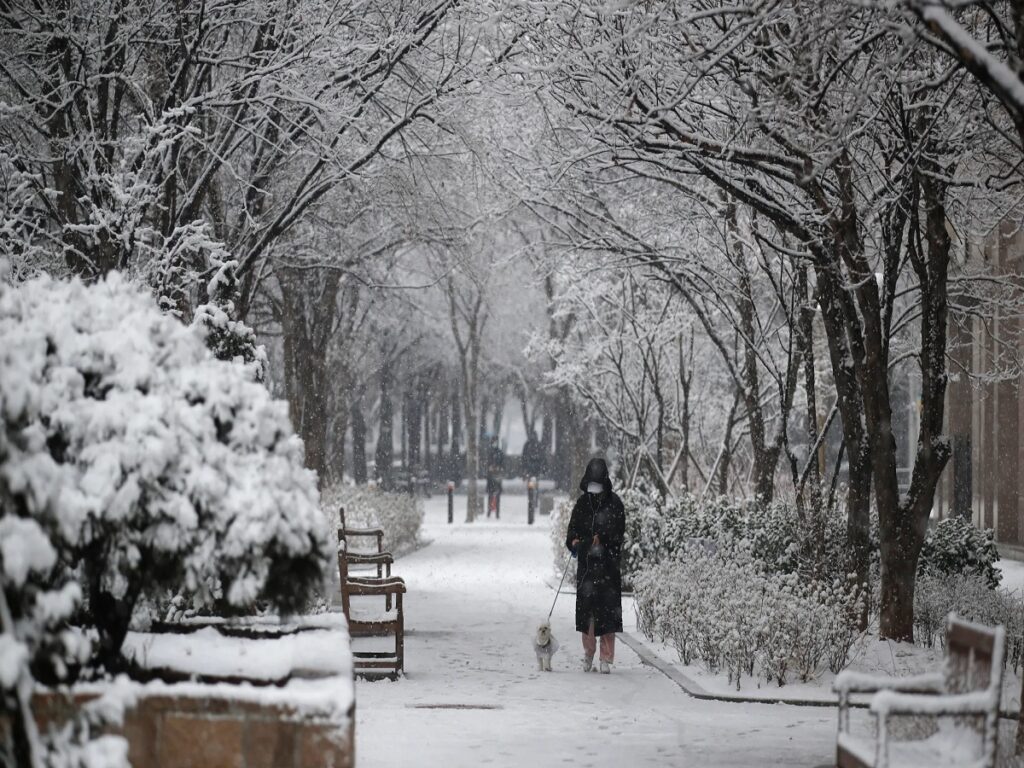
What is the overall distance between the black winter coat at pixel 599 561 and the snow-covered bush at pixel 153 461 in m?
6.58

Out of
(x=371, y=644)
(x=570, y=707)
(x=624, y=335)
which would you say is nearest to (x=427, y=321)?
(x=624, y=335)

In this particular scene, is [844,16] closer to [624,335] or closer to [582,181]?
[582,181]

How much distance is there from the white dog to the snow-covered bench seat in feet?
18.2

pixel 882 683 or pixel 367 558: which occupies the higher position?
pixel 882 683

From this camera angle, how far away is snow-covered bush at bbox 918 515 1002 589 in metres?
14.8

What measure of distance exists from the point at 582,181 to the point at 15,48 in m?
7.75

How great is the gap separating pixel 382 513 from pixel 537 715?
1514cm

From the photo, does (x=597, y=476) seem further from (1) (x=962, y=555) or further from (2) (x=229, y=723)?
(2) (x=229, y=723)

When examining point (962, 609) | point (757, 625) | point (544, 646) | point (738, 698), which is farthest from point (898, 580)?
point (544, 646)

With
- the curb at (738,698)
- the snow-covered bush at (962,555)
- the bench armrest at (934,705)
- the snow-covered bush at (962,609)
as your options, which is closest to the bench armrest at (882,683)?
the bench armrest at (934,705)

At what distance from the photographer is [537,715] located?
30.7ft

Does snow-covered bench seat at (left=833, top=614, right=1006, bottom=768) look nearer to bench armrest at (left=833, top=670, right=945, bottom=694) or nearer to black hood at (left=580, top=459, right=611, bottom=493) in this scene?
bench armrest at (left=833, top=670, right=945, bottom=694)

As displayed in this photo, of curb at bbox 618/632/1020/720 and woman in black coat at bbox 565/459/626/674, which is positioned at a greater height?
woman in black coat at bbox 565/459/626/674

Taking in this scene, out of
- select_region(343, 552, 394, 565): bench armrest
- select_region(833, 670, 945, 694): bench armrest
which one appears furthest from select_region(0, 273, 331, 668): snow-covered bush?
select_region(343, 552, 394, 565): bench armrest
